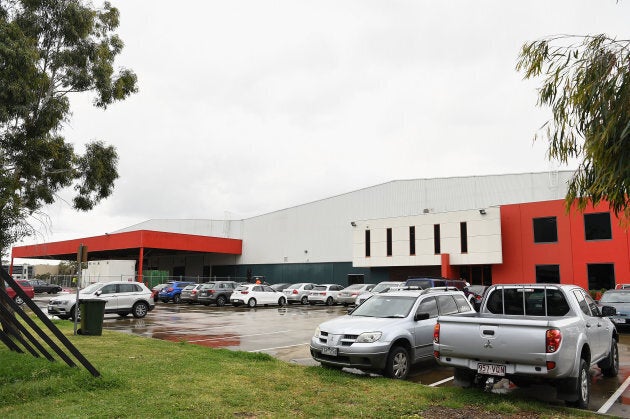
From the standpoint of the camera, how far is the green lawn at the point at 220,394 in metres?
6.56

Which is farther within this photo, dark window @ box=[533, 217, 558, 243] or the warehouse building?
dark window @ box=[533, 217, 558, 243]

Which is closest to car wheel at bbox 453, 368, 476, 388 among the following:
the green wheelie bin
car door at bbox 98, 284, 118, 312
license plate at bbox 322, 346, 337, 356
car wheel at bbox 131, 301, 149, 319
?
license plate at bbox 322, 346, 337, 356

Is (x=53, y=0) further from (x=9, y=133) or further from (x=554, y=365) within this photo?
(x=554, y=365)

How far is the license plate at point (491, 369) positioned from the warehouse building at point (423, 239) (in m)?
16.3

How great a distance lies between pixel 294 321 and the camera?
69.1 ft

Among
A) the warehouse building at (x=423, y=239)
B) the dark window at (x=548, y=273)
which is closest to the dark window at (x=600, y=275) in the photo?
the warehouse building at (x=423, y=239)

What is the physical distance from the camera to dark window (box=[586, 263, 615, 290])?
2955 cm

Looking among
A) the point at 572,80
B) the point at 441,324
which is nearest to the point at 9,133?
the point at 441,324

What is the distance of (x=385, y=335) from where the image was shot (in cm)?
891

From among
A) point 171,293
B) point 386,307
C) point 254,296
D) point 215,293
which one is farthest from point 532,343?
point 171,293

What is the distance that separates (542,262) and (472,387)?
27147mm

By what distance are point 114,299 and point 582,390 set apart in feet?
60.1

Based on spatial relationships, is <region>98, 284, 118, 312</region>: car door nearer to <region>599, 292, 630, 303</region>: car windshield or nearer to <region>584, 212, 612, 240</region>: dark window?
<region>599, 292, 630, 303</region>: car windshield

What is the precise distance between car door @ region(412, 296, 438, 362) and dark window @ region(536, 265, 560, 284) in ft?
80.3
